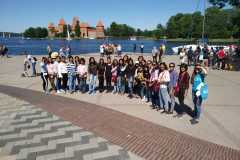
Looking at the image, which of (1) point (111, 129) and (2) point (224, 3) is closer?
(1) point (111, 129)

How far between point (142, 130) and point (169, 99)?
2.14 metres

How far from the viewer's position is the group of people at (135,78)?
889cm

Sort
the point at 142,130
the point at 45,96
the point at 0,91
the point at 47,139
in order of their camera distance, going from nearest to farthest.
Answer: the point at 47,139, the point at 142,130, the point at 45,96, the point at 0,91

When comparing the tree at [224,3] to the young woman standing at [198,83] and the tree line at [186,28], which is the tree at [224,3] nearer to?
the young woman standing at [198,83]

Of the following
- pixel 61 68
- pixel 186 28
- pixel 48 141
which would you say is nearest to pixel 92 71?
pixel 61 68

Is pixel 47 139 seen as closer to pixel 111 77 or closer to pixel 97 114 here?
pixel 97 114

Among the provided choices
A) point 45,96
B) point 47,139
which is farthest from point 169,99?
point 45,96

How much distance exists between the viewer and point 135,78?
1134 centimetres

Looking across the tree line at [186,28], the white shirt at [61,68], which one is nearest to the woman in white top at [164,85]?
the white shirt at [61,68]

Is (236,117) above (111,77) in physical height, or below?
below

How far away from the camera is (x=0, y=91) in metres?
13.2

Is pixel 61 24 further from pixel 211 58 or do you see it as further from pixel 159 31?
pixel 211 58

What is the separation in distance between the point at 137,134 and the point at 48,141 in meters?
2.17

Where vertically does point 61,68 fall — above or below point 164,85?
above
